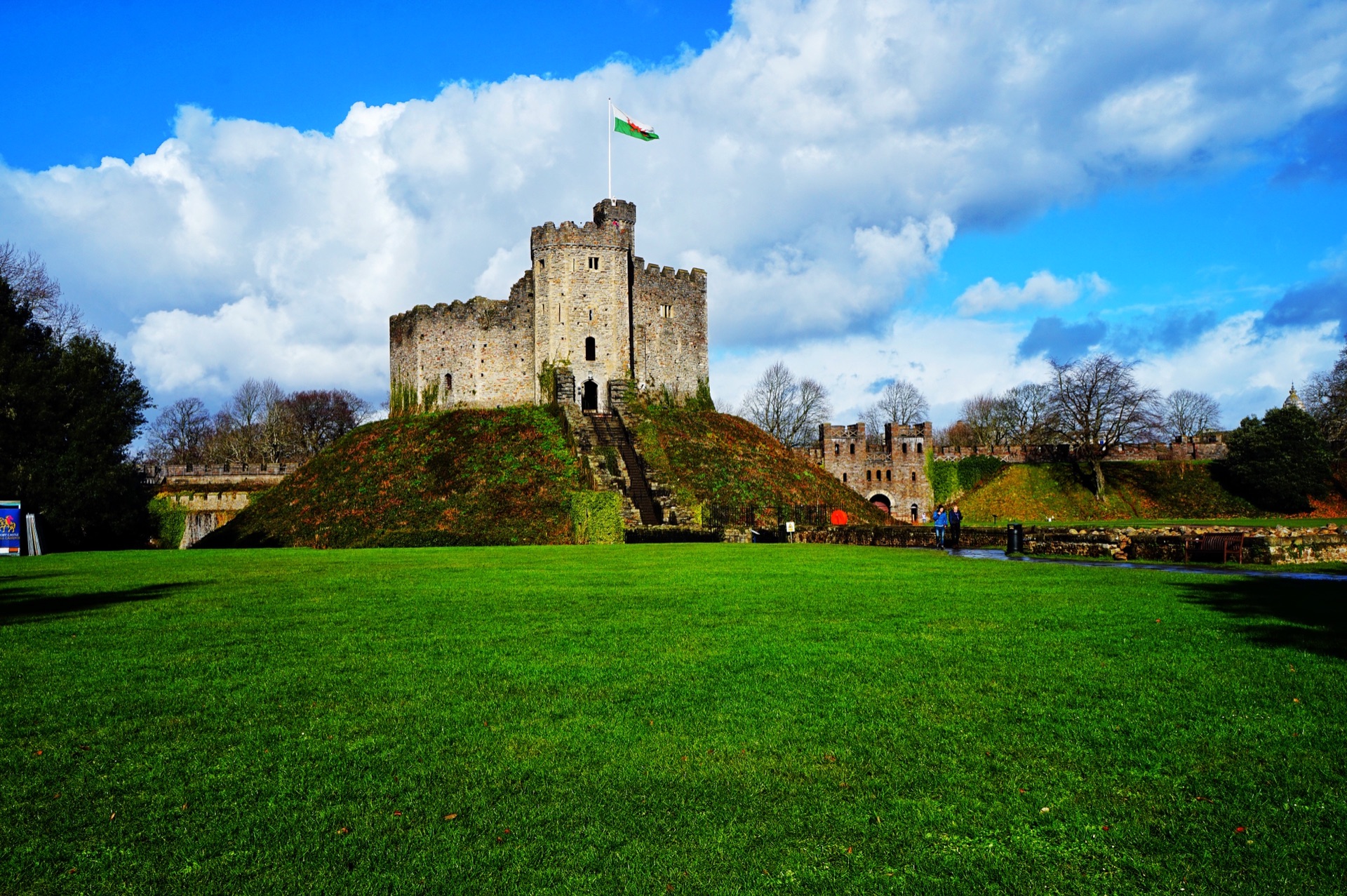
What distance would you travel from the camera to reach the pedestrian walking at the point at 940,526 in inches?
1041

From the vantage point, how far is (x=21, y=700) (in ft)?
23.0

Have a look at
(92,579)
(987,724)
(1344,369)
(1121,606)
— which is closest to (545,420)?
(92,579)

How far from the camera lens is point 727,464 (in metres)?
41.9

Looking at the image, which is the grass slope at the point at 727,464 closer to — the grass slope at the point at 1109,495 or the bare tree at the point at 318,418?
the grass slope at the point at 1109,495

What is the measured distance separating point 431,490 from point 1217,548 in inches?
1168

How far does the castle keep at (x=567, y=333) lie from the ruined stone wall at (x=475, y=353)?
0.15 ft

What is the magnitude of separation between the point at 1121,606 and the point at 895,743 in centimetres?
740

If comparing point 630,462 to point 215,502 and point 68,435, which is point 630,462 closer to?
point 68,435

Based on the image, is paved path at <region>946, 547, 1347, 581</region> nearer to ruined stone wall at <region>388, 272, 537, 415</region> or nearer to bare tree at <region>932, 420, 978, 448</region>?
ruined stone wall at <region>388, 272, 537, 415</region>

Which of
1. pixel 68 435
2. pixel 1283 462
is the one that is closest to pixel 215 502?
pixel 68 435

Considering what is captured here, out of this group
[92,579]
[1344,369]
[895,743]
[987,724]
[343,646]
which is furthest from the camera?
[1344,369]

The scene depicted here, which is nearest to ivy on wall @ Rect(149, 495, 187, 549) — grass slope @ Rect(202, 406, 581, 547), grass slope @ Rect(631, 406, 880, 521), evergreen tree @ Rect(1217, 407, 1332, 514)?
grass slope @ Rect(202, 406, 581, 547)

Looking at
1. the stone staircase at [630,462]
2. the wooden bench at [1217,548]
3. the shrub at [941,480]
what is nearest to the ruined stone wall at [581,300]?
the stone staircase at [630,462]

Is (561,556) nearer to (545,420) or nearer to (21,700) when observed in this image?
(21,700)
